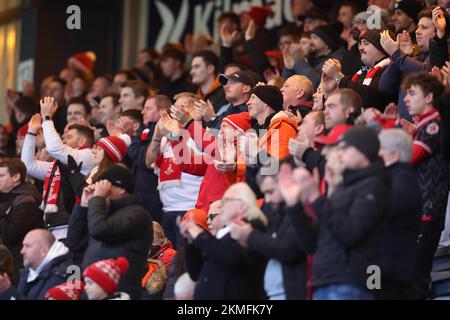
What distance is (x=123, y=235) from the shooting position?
26.1 feet

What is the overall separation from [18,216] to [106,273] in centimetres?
242

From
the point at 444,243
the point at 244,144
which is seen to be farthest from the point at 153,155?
the point at 444,243

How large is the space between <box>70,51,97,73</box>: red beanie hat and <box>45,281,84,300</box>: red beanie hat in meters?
8.18

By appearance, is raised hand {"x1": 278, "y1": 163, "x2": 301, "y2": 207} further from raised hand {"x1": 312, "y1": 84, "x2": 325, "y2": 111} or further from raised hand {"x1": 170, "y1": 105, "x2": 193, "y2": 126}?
raised hand {"x1": 170, "y1": 105, "x2": 193, "y2": 126}

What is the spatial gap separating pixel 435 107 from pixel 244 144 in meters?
1.38

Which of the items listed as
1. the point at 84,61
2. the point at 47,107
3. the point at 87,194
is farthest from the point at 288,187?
the point at 84,61

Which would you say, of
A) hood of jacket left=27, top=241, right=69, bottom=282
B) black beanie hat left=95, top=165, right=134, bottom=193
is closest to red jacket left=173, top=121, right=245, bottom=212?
black beanie hat left=95, top=165, right=134, bottom=193

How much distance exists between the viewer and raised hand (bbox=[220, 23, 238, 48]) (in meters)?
13.1

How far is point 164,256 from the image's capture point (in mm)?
9500

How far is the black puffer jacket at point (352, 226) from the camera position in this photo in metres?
6.72

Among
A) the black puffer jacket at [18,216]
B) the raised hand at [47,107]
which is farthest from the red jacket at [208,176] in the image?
the raised hand at [47,107]

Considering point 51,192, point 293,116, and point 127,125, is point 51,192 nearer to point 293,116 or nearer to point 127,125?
point 127,125

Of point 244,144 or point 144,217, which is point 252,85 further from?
point 144,217

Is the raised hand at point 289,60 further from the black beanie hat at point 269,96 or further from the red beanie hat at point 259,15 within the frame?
the red beanie hat at point 259,15
